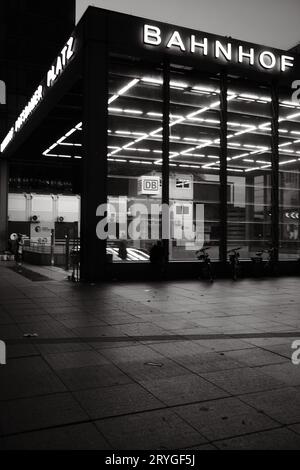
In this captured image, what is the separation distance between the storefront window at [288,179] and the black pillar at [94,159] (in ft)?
26.2

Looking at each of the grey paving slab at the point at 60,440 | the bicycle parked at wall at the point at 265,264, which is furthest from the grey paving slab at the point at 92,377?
the bicycle parked at wall at the point at 265,264

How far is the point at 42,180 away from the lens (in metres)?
41.5

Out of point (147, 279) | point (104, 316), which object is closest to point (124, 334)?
point (104, 316)

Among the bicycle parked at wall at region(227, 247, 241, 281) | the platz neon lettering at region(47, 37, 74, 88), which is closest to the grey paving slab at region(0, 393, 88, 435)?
the bicycle parked at wall at region(227, 247, 241, 281)

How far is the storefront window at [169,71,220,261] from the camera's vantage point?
55.2 feet

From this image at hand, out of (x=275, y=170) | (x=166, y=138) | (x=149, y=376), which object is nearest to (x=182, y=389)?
(x=149, y=376)

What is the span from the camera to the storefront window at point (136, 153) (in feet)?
51.3

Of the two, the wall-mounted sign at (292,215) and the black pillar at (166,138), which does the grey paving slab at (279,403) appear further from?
the wall-mounted sign at (292,215)

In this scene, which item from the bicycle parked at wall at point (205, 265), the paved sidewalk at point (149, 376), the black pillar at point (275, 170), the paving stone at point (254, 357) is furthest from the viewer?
the black pillar at point (275, 170)

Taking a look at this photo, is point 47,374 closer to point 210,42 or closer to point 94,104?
point 94,104

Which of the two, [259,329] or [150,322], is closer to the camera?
[259,329]

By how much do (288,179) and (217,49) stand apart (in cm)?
619

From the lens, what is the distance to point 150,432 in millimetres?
3594

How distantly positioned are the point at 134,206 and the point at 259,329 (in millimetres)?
9641
